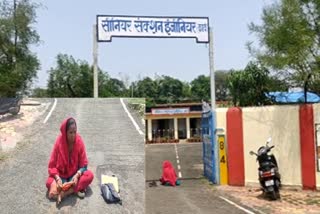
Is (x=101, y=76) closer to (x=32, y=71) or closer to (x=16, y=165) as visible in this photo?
(x=32, y=71)

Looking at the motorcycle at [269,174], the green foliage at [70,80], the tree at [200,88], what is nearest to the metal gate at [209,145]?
the motorcycle at [269,174]

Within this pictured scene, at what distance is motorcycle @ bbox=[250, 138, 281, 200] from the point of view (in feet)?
36.3

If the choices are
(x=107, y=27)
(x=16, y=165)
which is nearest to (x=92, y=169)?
(x=16, y=165)

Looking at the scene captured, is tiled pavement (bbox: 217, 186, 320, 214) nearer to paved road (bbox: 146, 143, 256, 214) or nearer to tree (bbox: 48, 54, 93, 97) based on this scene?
paved road (bbox: 146, 143, 256, 214)

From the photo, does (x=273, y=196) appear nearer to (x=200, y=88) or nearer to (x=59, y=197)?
(x=59, y=197)

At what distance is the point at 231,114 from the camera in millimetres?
13500

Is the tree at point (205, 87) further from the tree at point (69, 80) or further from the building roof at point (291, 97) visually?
the tree at point (69, 80)

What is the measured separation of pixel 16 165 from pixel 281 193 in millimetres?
Answer: 9296

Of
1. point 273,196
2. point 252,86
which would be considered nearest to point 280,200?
point 273,196

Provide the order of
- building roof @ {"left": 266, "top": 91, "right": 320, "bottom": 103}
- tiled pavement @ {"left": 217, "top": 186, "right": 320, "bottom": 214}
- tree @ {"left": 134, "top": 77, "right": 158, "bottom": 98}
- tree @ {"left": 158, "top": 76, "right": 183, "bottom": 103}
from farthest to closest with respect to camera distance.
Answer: tree @ {"left": 158, "top": 76, "right": 183, "bottom": 103}, tree @ {"left": 134, "top": 77, "right": 158, "bottom": 98}, building roof @ {"left": 266, "top": 91, "right": 320, "bottom": 103}, tiled pavement @ {"left": 217, "top": 186, "right": 320, "bottom": 214}

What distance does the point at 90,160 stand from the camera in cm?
372

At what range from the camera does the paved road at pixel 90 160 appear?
3.48 metres

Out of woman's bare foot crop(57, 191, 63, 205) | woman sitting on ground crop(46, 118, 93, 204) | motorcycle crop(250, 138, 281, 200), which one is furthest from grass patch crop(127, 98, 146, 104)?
motorcycle crop(250, 138, 281, 200)

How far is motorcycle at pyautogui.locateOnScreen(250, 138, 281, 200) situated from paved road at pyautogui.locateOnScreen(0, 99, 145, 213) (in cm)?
762
